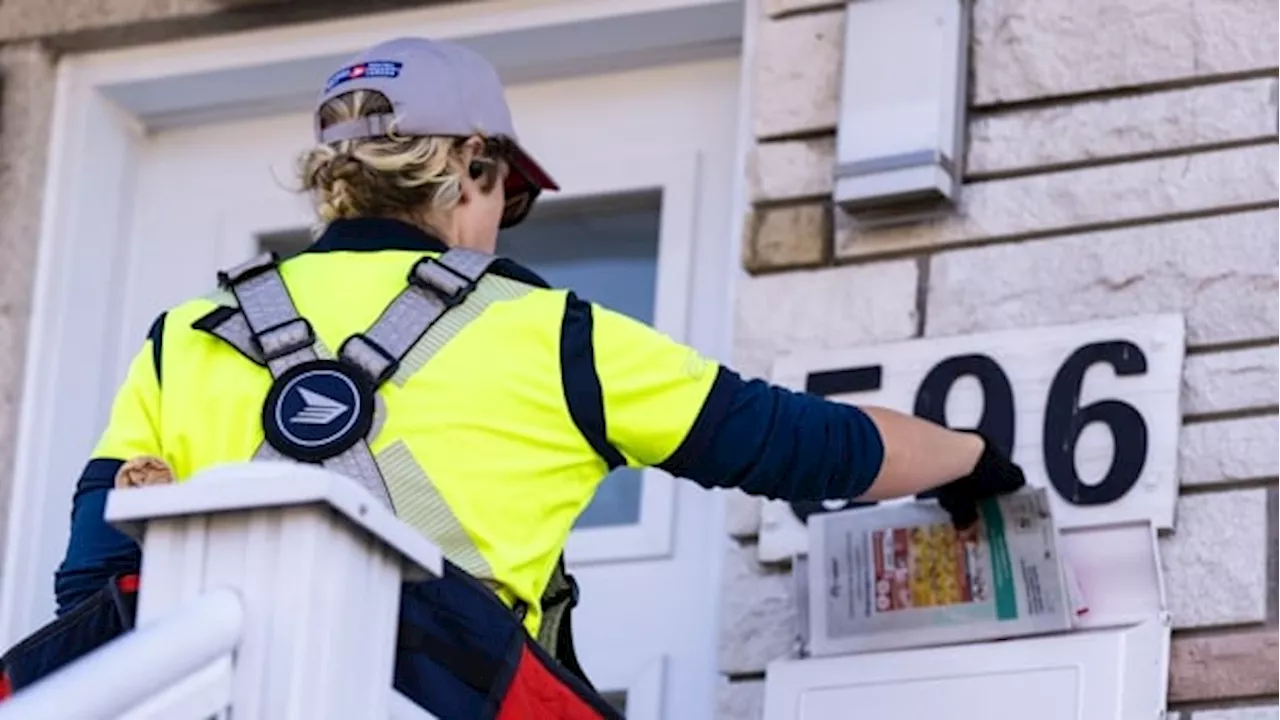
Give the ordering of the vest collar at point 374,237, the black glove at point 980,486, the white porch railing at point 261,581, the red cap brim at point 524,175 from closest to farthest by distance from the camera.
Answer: the white porch railing at point 261,581 → the vest collar at point 374,237 → the red cap brim at point 524,175 → the black glove at point 980,486

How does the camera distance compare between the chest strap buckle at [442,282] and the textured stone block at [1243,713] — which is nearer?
the chest strap buckle at [442,282]

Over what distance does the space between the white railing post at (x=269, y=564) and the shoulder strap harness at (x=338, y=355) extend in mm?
396

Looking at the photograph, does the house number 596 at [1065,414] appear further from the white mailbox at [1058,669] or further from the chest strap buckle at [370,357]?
the chest strap buckle at [370,357]

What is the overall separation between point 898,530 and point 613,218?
40.0 inches

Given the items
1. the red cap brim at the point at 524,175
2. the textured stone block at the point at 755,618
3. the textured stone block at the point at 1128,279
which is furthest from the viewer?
the textured stone block at the point at 755,618

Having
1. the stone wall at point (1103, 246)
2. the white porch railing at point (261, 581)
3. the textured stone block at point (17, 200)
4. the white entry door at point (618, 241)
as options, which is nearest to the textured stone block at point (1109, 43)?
the stone wall at point (1103, 246)

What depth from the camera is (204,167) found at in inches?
201

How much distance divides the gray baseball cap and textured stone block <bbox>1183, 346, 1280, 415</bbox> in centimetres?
106

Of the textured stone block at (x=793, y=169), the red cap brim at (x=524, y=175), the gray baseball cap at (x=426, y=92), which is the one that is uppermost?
the textured stone block at (x=793, y=169)

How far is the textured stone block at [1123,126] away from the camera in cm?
414

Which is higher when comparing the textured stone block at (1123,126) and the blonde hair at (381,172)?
the textured stone block at (1123,126)

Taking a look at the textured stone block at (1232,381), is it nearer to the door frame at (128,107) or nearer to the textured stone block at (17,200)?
the door frame at (128,107)

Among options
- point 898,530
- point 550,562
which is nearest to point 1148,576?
point 898,530

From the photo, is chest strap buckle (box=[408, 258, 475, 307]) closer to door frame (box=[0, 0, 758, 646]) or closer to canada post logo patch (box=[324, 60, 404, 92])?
canada post logo patch (box=[324, 60, 404, 92])
